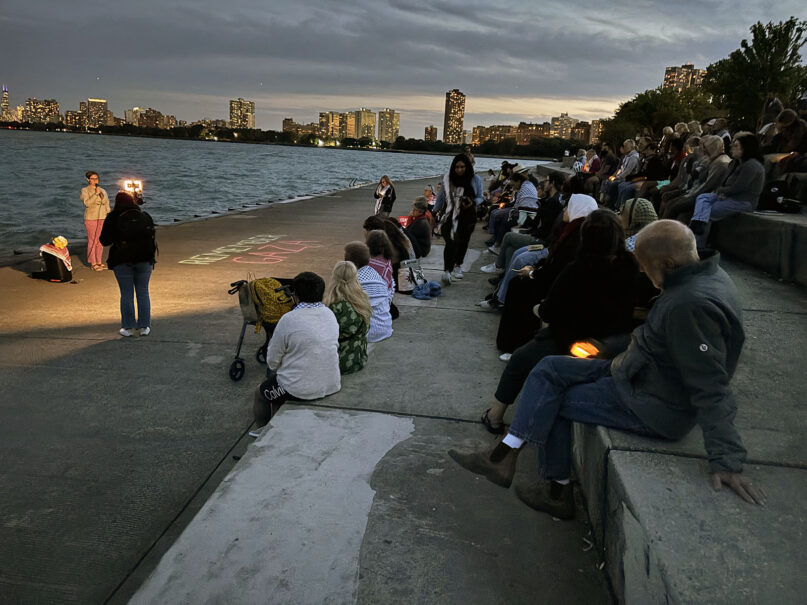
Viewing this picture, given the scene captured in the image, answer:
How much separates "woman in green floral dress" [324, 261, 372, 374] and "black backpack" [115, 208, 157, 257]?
2.96 meters

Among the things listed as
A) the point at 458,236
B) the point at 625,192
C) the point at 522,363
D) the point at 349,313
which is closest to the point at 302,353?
the point at 349,313

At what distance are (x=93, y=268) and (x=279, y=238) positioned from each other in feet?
15.4

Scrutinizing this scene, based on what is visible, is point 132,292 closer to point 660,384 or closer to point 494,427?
point 494,427

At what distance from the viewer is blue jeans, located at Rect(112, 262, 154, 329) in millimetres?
6570

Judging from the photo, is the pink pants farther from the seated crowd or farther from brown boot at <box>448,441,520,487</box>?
brown boot at <box>448,441,520,487</box>

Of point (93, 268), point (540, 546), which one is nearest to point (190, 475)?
point (540, 546)

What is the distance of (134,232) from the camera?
6.48 m

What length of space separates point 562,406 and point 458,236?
233 inches

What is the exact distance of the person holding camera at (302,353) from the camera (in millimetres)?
4184

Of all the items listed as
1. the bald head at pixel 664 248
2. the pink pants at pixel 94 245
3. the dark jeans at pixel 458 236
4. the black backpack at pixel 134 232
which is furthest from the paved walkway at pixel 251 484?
the pink pants at pixel 94 245

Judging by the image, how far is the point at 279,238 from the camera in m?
14.0

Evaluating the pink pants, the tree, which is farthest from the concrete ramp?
the tree

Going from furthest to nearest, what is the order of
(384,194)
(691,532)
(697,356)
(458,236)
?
(384,194), (458,236), (697,356), (691,532)

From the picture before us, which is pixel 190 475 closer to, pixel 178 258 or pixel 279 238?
pixel 178 258
